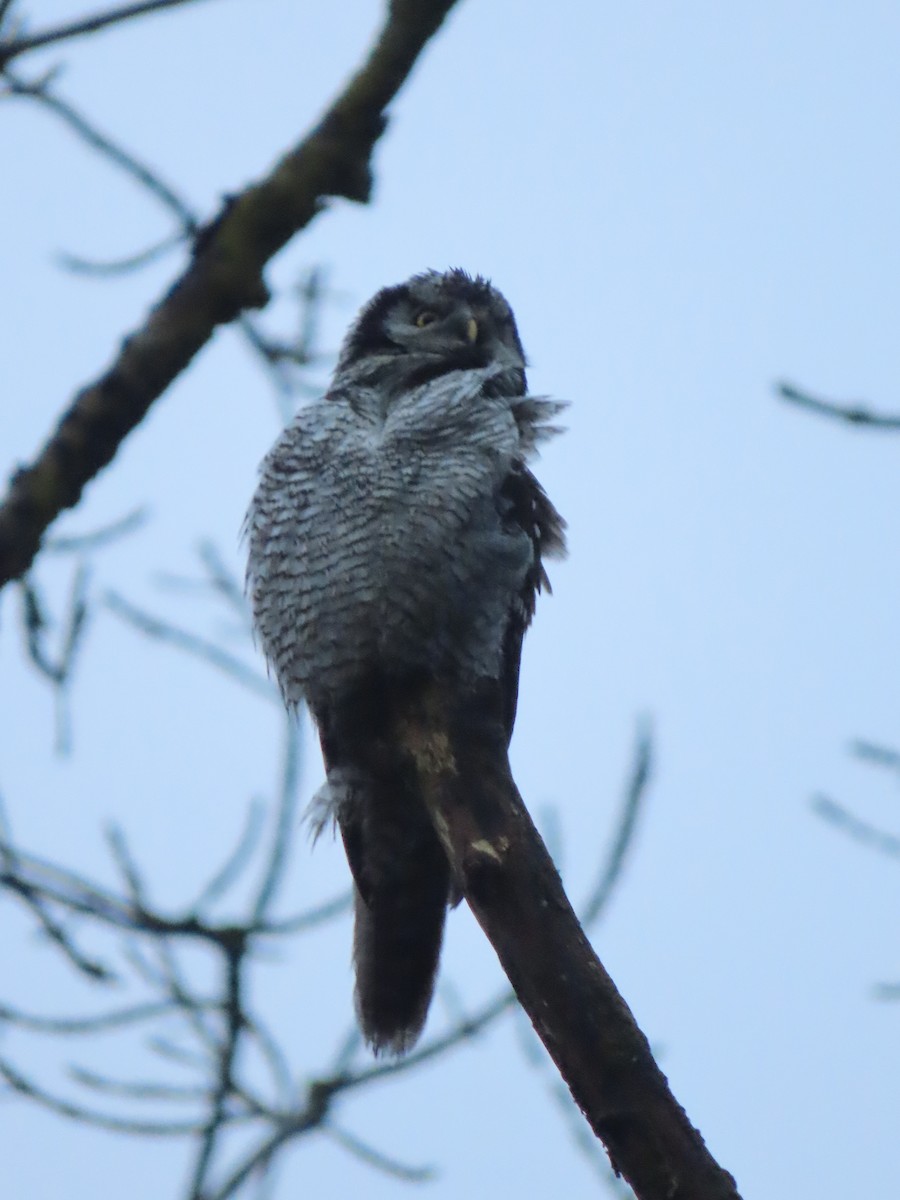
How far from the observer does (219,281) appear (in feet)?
4.42

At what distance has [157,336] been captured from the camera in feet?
4.33

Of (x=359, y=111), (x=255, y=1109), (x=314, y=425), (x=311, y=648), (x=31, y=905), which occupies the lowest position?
(x=255, y=1109)

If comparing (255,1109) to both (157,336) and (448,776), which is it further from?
(157,336)

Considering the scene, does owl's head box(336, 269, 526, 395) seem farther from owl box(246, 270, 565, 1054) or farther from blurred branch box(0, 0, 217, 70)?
blurred branch box(0, 0, 217, 70)

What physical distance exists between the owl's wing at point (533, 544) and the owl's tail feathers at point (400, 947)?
1.69ft

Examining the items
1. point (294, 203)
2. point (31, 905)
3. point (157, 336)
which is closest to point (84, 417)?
point (157, 336)

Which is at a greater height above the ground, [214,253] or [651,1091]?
[214,253]

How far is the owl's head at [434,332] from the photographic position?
5.24 meters

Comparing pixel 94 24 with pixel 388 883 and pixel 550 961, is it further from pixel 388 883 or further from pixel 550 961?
pixel 388 883

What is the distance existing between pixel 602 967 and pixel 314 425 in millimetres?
2268

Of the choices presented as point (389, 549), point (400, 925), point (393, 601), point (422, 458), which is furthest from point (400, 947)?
point (422, 458)

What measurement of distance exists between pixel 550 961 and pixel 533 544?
1.84 m

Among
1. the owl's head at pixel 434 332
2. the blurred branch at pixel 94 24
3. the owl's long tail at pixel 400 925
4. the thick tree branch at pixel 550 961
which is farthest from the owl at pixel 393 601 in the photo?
the blurred branch at pixel 94 24

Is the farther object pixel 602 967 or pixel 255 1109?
pixel 602 967
